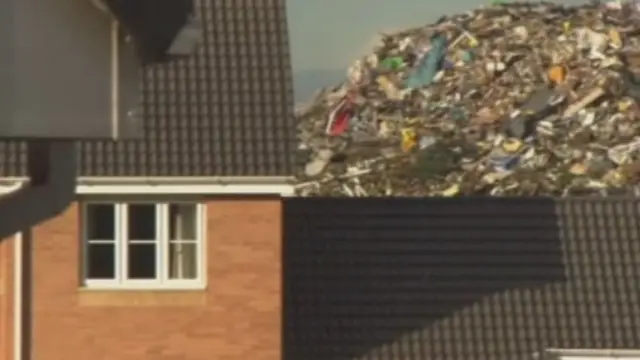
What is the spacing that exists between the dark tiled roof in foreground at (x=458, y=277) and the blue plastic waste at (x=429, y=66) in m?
→ 27.3

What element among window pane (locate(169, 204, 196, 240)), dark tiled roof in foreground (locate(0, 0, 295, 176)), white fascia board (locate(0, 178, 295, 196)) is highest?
dark tiled roof in foreground (locate(0, 0, 295, 176))

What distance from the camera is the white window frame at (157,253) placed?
1741cm

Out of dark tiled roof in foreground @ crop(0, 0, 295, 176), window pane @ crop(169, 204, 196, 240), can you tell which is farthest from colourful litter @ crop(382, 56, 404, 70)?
window pane @ crop(169, 204, 196, 240)

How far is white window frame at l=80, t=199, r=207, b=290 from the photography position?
17.4 m

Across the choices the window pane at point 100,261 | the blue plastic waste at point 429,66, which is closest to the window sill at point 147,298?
the window pane at point 100,261

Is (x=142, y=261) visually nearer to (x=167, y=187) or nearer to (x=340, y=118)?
(x=167, y=187)

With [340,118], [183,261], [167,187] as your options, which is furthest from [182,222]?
[340,118]

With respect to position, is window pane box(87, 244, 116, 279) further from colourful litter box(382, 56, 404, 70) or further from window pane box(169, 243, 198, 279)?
colourful litter box(382, 56, 404, 70)

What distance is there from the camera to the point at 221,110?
704 inches

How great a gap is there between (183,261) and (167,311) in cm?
55

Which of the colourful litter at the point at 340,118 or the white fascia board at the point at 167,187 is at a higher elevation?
the colourful litter at the point at 340,118

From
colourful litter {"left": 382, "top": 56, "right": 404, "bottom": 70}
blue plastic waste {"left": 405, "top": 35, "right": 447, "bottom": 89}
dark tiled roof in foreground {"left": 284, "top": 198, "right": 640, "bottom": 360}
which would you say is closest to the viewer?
dark tiled roof in foreground {"left": 284, "top": 198, "right": 640, "bottom": 360}

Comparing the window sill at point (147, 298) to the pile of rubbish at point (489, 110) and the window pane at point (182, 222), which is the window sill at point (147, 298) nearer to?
the window pane at point (182, 222)

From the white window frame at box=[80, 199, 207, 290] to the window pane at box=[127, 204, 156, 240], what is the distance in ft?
Result: 0.19
